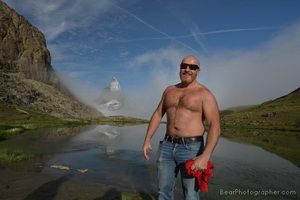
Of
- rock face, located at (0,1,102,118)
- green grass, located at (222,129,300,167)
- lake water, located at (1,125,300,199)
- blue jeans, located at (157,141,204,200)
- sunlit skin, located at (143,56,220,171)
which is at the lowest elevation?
lake water, located at (1,125,300,199)

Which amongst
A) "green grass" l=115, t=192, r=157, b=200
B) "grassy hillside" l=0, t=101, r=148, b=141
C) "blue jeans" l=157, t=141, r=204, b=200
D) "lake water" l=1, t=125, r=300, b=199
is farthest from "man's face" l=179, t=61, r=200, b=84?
"grassy hillside" l=0, t=101, r=148, b=141

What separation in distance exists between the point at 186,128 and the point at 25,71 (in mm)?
163164

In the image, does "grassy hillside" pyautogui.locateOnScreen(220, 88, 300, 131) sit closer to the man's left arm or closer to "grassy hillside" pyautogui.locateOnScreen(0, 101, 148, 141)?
"grassy hillside" pyautogui.locateOnScreen(0, 101, 148, 141)

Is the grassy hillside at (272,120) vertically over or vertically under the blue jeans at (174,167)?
over

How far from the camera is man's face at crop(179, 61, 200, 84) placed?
610 cm

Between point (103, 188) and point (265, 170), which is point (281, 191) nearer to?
point (265, 170)

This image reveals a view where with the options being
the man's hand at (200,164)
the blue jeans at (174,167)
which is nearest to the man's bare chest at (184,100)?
the blue jeans at (174,167)

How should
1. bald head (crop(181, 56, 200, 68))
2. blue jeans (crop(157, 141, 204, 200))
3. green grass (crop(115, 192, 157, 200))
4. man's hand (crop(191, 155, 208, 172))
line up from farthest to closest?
1. green grass (crop(115, 192, 157, 200))
2. bald head (crop(181, 56, 200, 68))
3. blue jeans (crop(157, 141, 204, 200))
4. man's hand (crop(191, 155, 208, 172))

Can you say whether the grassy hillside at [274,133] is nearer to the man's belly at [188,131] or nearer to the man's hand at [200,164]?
the man's belly at [188,131]

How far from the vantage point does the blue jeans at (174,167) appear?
551 cm

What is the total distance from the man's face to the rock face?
114 meters

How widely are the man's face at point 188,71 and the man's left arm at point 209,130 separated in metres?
0.75

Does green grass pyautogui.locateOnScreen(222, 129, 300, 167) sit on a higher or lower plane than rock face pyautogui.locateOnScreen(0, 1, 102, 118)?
lower

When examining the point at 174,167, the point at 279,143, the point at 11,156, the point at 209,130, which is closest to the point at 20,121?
the point at 11,156
